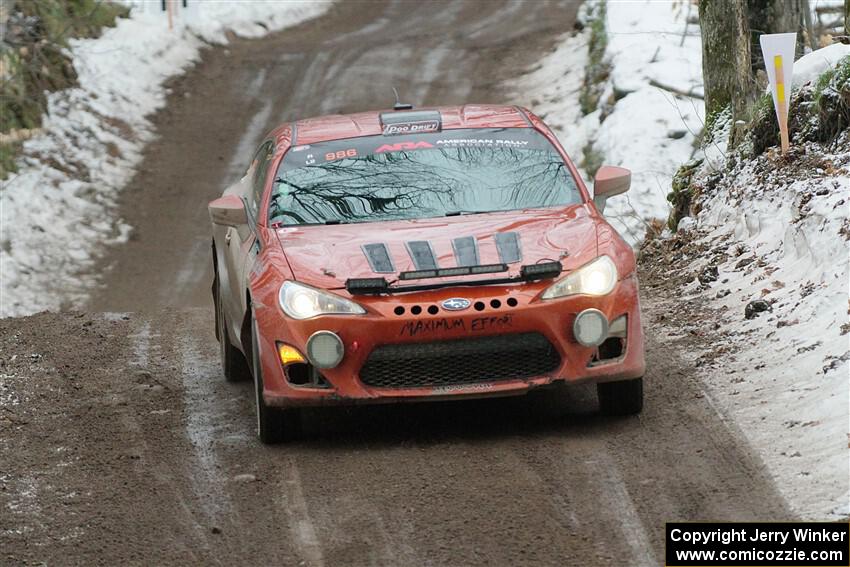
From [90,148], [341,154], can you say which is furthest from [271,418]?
[90,148]

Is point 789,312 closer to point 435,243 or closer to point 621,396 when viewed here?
point 621,396

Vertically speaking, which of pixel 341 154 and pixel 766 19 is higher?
pixel 341 154

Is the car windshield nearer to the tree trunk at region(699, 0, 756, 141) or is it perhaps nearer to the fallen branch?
the tree trunk at region(699, 0, 756, 141)

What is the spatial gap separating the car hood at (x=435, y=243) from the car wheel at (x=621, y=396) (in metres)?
0.67

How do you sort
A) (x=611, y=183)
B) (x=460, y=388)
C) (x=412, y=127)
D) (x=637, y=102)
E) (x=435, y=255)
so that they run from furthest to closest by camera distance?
(x=637, y=102) → (x=412, y=127) → (x=611, y=183) → (x=435, y=255) → (x=460, y=388)

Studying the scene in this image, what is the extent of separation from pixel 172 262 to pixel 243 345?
11.7 meters

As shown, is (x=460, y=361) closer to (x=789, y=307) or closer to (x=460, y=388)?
(x=460, y=388)

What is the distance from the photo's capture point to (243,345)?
7898 millimetres

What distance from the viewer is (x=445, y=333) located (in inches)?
264

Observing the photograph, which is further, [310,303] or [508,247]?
[508,247]

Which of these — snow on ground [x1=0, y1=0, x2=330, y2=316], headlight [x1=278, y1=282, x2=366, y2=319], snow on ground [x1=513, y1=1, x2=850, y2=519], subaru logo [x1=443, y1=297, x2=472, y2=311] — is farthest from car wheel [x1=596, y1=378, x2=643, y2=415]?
snow on ground [x1=0, y1=0, x2=330, y2=316]

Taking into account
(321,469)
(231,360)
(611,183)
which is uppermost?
(611,183)

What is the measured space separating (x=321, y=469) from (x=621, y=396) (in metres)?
1.59

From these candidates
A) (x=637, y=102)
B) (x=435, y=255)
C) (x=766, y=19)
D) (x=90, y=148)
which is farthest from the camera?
(x=90, y=148)
